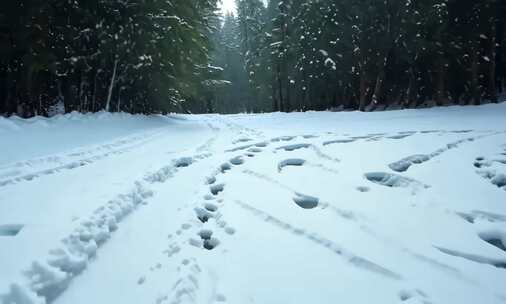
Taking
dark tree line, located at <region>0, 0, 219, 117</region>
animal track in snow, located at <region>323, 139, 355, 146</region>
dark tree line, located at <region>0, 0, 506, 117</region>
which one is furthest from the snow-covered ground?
dark tree line, located at <region>0, 0, 506, 117</region>

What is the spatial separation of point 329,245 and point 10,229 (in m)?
2.79

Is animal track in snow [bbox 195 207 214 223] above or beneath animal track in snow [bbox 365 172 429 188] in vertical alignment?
beneath

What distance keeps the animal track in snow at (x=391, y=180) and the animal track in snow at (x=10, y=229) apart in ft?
14.0

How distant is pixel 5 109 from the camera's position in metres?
14.0

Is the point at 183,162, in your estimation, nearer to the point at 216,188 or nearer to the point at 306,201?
the point at 216,188

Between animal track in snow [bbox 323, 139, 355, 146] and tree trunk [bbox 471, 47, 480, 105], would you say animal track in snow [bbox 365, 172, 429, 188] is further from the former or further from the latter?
tree trunk [bbox 471, 47, 480, 105]

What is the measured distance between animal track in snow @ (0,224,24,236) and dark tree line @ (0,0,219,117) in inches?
398

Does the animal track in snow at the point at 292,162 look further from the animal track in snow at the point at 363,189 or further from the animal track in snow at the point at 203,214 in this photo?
the animal track in snow at the point at 203,214

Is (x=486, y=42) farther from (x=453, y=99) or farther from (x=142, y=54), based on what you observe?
(x=142, y=54)

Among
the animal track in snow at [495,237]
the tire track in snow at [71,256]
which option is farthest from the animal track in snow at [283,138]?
the animal track in snow at [495,237]

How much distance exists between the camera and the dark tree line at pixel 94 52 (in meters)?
12.1

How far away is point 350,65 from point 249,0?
21919 millimetres

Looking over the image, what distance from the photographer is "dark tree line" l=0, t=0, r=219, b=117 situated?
478 inches

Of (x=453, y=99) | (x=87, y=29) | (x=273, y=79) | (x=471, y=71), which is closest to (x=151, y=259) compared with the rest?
(x=87, y=29)
